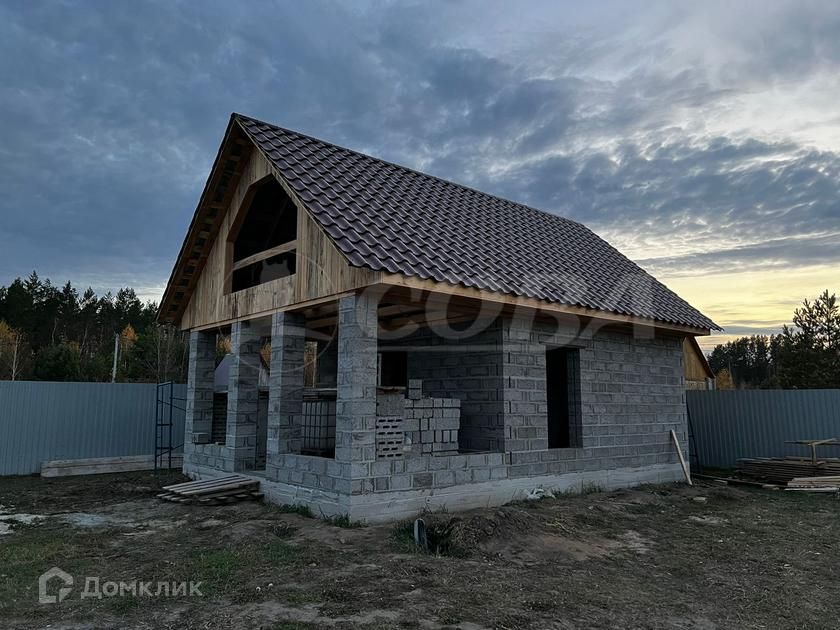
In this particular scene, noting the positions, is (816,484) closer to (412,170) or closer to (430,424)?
(430,424)

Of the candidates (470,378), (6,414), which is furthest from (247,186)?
(6,414)

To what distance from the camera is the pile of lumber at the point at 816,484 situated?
34.9 ft

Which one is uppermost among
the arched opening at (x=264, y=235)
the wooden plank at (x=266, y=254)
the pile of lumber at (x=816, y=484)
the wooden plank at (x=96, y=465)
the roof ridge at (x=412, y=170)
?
the roof ridge at (x=412, y=170)

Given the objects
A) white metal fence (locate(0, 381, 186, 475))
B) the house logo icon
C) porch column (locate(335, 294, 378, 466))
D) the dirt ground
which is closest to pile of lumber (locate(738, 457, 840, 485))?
the dirt ground

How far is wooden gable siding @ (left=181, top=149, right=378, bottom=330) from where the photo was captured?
7.67m

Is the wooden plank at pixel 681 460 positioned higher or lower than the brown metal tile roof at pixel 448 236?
lower

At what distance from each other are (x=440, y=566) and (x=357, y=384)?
8.18ft

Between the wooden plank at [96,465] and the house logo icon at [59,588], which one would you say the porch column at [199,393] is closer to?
the wooden plank at [96,465]

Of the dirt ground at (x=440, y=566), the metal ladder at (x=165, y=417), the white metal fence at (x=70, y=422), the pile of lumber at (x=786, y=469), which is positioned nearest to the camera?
the dirt ground at (x=440, y=566)

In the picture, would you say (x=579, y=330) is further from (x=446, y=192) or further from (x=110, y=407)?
(x=110, y=407)

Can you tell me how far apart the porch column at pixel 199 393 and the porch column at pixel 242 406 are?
1.85 m

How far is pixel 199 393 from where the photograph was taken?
37.3 ft

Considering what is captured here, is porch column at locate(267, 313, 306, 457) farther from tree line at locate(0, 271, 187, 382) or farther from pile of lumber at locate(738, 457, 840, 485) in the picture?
tree line at locate(0, 271, 187, 382)

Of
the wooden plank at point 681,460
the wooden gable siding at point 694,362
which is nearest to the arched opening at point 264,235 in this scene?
the wooden plank at point 681,460
